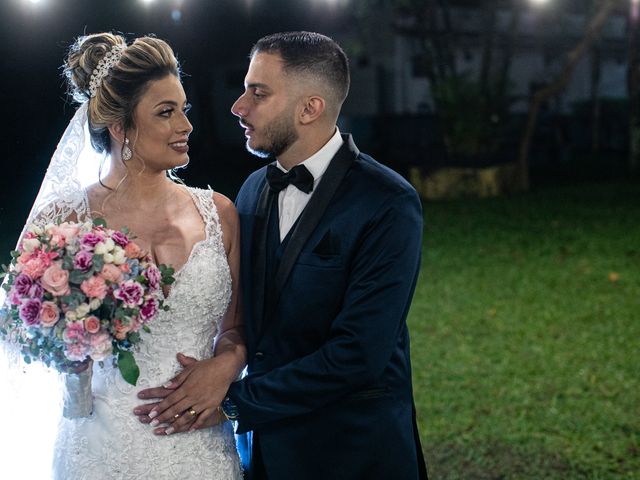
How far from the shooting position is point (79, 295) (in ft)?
7.72

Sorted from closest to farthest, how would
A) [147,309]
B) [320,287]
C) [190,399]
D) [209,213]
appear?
[147,309]
[320,287]
[190,399]
[209,213]

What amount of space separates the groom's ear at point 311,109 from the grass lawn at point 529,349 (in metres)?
2.82

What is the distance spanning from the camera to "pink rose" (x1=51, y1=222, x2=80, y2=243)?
2441 mm

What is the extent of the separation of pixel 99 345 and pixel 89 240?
29 centimetres

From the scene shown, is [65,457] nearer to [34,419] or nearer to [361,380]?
[34,419]

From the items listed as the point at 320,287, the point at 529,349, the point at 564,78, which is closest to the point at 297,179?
the point at 320,287

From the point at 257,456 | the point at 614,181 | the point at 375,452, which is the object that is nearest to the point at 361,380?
the point at 375,452

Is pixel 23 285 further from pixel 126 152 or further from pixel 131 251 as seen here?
pixel 126 152

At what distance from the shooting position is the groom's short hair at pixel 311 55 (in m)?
2.70

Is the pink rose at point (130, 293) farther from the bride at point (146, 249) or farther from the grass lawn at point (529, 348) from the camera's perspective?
the grass lawn at point (529, 348)

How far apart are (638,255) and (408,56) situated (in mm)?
18509

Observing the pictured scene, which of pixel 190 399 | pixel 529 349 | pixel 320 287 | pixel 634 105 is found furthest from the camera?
pixel 634 105

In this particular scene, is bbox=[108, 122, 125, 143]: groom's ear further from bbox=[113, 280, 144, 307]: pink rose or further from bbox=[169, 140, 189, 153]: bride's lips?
bbox=[113, 280, 144, 307]: pink rose

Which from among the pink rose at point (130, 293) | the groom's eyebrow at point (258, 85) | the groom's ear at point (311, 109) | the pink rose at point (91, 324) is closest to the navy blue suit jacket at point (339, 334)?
the groom's ear at point (311, 109)
